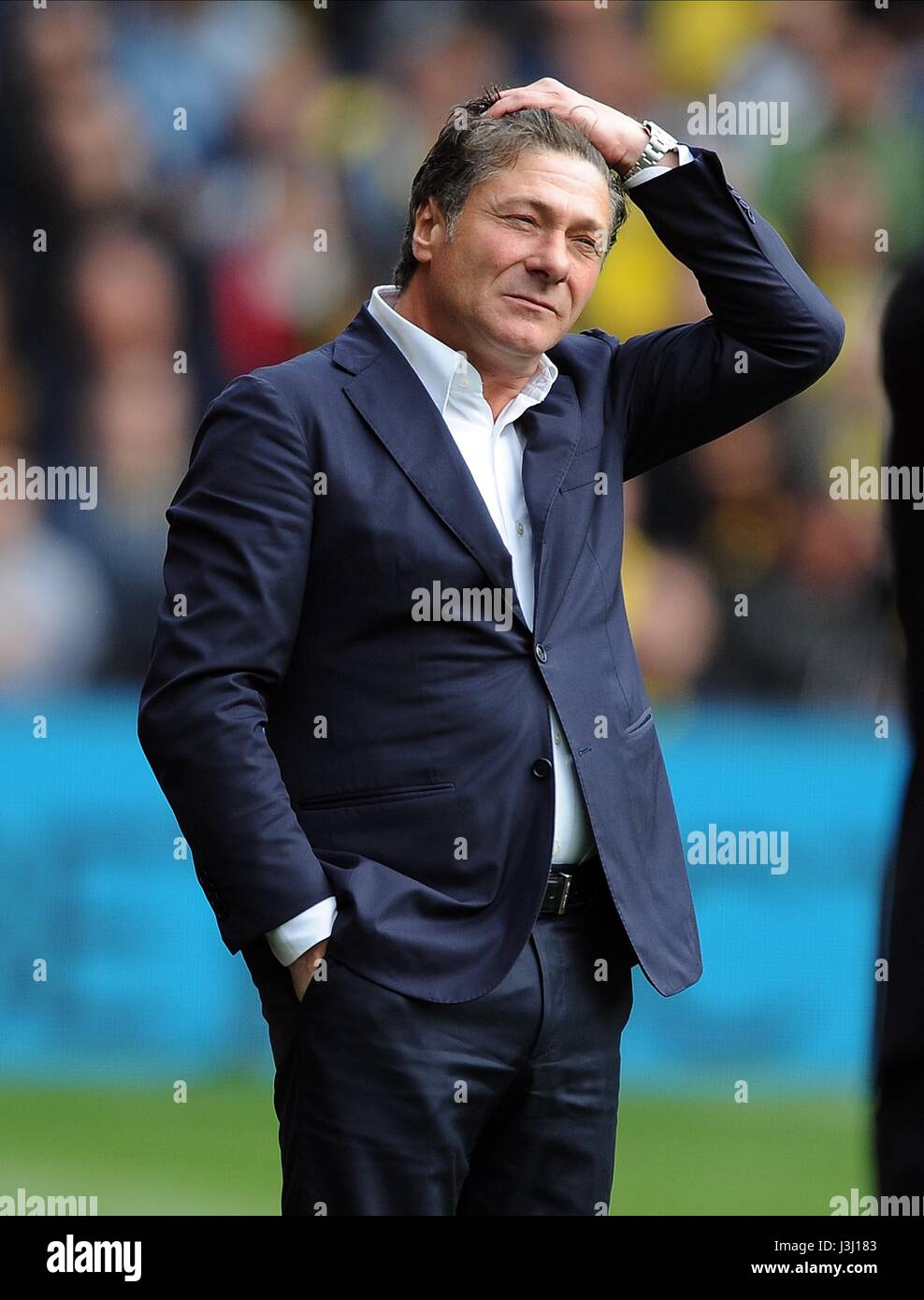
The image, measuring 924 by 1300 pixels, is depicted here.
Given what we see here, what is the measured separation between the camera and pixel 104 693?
3.03 m

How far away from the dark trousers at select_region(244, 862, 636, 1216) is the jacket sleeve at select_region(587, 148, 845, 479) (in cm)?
55

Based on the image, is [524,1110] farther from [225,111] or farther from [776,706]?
[225,111]

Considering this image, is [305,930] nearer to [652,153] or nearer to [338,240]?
[652,153]

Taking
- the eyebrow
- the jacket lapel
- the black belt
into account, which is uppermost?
the eyebrow

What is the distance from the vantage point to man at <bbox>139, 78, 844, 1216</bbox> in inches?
70.1

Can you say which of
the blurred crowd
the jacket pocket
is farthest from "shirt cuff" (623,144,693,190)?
the blurred crowd

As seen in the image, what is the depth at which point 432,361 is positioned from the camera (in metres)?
1.91

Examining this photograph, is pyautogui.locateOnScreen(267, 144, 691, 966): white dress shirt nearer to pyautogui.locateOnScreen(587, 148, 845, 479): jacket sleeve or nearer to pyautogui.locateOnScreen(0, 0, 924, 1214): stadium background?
pyautogui.locateOnScreen(587, 148, 845, 479): jacket sleeve

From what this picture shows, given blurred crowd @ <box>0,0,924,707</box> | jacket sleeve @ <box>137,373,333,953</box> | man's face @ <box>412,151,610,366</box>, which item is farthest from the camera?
blurred crowd @ <box>0,0,924,707</box>

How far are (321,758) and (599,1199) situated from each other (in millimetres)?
603

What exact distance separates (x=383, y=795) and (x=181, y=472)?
53.8 inches

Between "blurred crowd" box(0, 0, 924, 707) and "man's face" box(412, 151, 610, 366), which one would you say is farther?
"blurred crowd" box(0, 0, 924, 707)

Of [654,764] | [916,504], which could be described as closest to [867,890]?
[916,504]

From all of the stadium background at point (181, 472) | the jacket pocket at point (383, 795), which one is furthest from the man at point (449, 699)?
the stadium background at point (181, 472)
